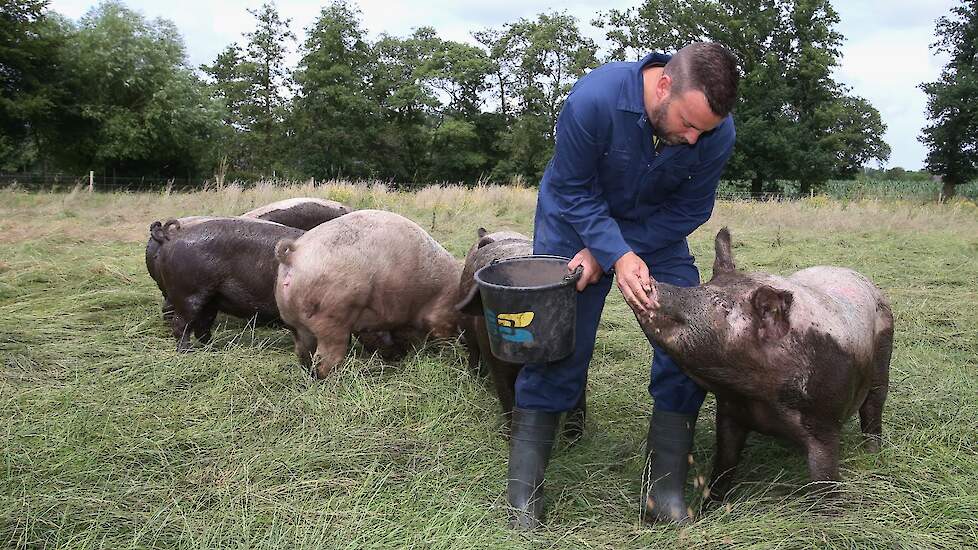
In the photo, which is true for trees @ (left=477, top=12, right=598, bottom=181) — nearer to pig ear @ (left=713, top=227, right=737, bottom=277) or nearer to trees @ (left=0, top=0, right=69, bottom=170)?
trees @ (left=0, top=0, right=69, bottom=170)

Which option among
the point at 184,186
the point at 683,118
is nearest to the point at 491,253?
the point at 683,118

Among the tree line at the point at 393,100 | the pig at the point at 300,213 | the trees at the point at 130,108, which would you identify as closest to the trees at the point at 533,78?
the tree line at the point at 393,100

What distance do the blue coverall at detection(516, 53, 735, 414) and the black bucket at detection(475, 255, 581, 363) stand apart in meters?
0.19

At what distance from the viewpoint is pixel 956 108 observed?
98.4 ft

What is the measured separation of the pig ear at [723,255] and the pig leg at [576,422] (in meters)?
1.09

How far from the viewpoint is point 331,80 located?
36156mm

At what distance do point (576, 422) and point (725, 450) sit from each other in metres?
0.89

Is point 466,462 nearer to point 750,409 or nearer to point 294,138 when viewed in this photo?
point 750,409

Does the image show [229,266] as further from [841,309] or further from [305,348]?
[841,309]

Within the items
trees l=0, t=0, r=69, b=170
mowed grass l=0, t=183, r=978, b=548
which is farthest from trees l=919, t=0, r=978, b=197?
trees l=0, t=0, r=69, b=170

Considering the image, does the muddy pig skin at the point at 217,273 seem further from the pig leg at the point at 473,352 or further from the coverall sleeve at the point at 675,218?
the coverall sleeve at the point at 675,218

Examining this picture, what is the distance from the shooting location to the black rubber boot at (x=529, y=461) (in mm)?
2740

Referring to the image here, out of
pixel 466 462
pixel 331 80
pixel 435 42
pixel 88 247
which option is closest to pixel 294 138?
pixel 331 80

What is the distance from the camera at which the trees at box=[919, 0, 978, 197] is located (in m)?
29.7
